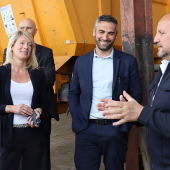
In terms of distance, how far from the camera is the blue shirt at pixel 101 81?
2.25 metres

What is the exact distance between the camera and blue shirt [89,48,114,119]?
225 centimetres

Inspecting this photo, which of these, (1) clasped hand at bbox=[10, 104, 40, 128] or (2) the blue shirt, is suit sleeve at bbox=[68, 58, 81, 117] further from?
(1) clasped hand at bbox=[10, 104, 40, 128]

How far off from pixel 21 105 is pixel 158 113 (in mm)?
1185

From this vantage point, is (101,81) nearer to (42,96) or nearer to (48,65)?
(42,96)

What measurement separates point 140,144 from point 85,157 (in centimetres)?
76

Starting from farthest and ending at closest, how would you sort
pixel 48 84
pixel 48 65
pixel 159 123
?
1. pixel 48 65
2. pixel 48 84
3. pixel 159 123

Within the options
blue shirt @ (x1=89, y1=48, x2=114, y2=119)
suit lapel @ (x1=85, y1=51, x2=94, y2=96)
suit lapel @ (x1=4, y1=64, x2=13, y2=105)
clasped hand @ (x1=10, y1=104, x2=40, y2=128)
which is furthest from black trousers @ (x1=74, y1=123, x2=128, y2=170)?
suit lapel @ (x1=4, y1=64, x2=13, y2=105)

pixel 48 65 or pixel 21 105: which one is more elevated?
pixel 48 65

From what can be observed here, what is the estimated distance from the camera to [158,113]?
4.73ft

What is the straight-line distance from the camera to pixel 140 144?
8.95 ft

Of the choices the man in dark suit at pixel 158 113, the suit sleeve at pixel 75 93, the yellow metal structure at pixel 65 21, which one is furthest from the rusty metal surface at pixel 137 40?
the yellow metal structure at pixel 65 21

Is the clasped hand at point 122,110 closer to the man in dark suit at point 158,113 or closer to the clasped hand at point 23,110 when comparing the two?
the man in dark suit at point 158,113

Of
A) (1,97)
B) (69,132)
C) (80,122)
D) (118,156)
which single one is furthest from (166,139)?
(69,132)

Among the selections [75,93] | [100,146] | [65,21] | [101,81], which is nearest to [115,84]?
[101,81]
